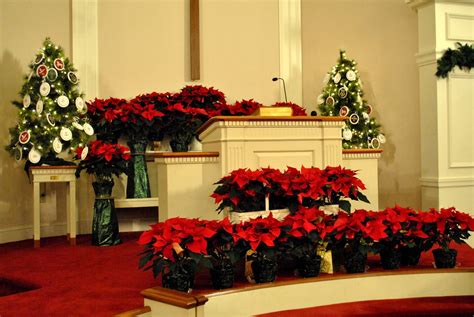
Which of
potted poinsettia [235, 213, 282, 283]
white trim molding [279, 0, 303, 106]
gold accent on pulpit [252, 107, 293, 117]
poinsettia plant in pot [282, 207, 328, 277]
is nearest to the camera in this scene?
potted poinsettia [235, 213, 282, 283]

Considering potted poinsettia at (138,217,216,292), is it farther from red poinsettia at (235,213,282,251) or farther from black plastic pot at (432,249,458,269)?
black plastic pot at (432,249,458,269)

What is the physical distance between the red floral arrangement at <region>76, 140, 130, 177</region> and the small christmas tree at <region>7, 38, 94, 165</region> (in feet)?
0.98

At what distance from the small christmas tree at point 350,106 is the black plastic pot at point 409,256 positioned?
2.93 metres

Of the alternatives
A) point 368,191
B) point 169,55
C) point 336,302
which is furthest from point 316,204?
point 169,55

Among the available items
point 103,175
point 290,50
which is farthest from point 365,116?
point 103,175

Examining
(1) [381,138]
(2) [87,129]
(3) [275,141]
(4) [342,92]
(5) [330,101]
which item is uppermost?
(4) [342,92]

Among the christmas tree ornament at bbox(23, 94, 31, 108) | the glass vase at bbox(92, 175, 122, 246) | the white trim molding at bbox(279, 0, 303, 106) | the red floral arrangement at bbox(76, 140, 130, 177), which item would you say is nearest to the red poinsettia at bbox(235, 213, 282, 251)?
the red floral arrangement at bbox(76, 140, 130, 177)

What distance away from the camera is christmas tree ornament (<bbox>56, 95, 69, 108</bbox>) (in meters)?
6.11

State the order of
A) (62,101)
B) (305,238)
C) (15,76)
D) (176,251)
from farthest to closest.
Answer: (15,76) → (62,101) → (305,238) → (176,251)

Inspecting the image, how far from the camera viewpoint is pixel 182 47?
7.71 metres

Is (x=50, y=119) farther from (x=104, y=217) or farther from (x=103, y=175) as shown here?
(x=104, y=217)

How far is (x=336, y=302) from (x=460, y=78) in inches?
155

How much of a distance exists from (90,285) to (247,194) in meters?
1.27

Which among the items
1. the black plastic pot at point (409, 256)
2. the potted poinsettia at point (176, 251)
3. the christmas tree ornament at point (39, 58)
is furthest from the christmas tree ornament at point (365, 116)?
the potted poinsettia at point (176, 251)
